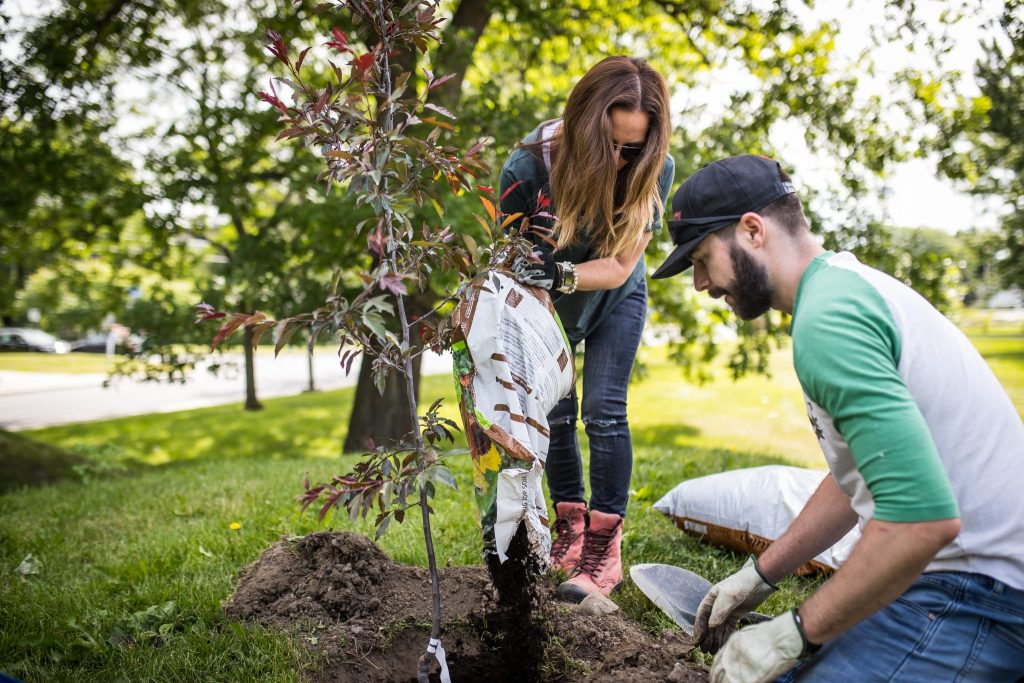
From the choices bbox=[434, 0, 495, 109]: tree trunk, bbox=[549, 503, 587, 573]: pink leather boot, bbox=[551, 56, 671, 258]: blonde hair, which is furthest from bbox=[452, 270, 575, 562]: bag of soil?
bbox=[434, 0, 495, 109]: tree trunk

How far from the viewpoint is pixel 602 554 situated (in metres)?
2.78

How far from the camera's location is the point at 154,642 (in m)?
2.47

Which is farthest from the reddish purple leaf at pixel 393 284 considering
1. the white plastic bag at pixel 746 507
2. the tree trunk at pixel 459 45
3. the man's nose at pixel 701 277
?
the tree trunk at pixel 459 45

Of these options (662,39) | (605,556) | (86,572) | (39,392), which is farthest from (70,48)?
(39,392)

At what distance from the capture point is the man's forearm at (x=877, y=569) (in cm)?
126

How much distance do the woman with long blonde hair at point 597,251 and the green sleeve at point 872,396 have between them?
0.96 metres

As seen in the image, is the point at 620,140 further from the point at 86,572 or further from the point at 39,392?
the point at 39,392

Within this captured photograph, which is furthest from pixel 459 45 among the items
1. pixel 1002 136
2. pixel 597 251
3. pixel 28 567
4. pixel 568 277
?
pixel 1002 136

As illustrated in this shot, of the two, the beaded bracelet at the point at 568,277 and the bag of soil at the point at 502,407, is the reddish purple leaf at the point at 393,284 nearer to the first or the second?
the bag of soil at the point at 502,407

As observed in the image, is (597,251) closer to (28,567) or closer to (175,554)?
(175,554)

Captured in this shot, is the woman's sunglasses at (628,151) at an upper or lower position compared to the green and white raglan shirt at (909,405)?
upper

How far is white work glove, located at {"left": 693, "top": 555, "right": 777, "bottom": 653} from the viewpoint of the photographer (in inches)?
70.2

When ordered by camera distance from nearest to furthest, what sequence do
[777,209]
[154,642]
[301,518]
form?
[777,209] < [154,642] < [301,518]

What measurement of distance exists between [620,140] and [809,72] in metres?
6.52
